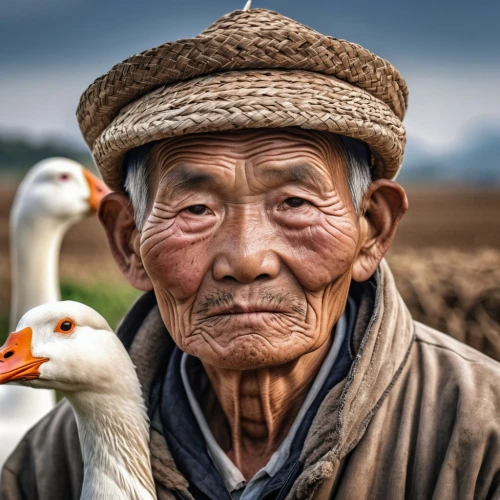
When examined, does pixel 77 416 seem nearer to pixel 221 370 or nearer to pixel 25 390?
pixel 221 370

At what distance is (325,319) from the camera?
2.52 m

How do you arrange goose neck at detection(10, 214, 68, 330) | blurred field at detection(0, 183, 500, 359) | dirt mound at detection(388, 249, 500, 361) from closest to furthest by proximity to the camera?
dirt mound at detection(388, 249, 500, 361)
blurred field at detection(0, 183, 500, 359)
goose neck at detection(10, 214, 68, 330)

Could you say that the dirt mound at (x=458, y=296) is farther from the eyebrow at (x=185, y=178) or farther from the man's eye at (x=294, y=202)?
the eyebrow at (x=185, y=178)

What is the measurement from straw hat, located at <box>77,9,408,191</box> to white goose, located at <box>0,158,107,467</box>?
2.40 meters

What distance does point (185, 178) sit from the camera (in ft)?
8.00

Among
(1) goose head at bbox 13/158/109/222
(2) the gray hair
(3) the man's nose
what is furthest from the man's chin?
(1) goose head at bbox 13/158/109/222

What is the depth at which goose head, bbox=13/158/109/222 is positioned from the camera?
18.3 ft

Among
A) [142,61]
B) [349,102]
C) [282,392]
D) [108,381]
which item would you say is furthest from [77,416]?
[349,102]

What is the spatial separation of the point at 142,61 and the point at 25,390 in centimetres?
259

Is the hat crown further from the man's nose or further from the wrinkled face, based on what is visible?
the man's nose

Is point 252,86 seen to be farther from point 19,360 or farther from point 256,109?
point 19,360

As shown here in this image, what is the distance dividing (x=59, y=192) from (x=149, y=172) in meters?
3.29

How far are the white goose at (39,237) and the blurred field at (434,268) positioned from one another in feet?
4.59

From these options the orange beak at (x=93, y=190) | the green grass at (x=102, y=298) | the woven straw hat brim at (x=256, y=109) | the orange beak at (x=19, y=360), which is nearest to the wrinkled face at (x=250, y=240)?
the woven straw hat brim at (x=256, y=109)
